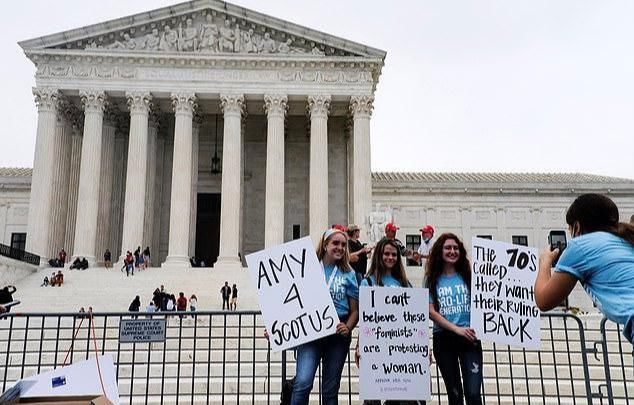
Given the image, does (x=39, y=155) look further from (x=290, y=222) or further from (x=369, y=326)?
(x=369, y=326)

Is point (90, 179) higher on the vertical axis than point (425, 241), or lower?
higher

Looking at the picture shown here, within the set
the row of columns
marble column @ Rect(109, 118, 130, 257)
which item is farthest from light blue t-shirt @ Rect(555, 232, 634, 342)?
marble column @ Rect(109, 118, 130, 257)

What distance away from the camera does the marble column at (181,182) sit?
29.8 m

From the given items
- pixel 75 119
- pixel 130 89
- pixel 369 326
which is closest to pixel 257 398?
pixel 369 326

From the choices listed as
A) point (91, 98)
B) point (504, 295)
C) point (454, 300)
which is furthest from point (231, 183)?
point (504, 295)

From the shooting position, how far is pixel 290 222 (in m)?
36.1

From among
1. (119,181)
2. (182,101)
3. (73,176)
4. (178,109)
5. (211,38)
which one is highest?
(211,38)

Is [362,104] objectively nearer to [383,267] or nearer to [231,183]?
[231,183]

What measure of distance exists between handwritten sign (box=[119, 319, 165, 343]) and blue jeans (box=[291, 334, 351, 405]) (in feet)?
7.72

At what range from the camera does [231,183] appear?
101ft

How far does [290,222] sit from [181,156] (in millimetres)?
8872

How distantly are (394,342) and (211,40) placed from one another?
29489mm

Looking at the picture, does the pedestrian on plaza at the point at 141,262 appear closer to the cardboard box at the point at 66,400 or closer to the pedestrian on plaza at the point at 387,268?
the pedestrian on plaza at the point at 387,268

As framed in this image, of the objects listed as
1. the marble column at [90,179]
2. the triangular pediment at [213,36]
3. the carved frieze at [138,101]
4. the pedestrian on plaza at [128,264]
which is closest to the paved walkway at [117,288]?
the pedestrian on plaza at [128,264]
